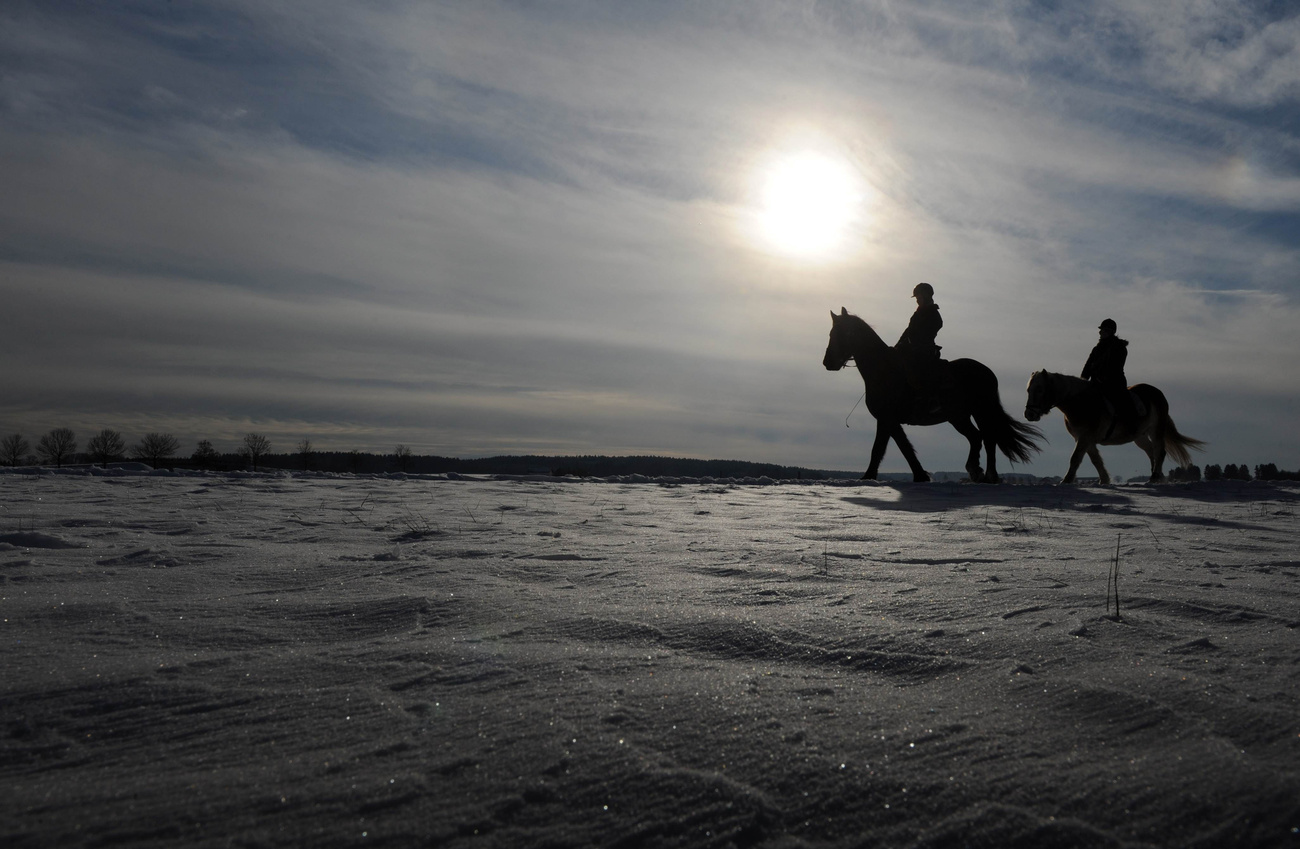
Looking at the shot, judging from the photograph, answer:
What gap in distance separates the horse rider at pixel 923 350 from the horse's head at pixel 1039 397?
56.9 inches

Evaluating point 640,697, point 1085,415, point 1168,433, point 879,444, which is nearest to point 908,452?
point 879,444

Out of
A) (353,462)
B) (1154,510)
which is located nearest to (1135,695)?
(1154,510)

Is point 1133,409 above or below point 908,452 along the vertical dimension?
above

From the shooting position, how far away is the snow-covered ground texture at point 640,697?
1069mm

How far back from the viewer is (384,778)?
1.16m

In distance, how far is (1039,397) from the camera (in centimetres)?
1068

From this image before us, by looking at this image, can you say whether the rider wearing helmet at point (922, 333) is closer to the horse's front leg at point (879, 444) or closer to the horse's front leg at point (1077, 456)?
the horse's front leg at point (879, 444)

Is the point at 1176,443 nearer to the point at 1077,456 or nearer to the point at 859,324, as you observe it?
the point at 1077,456

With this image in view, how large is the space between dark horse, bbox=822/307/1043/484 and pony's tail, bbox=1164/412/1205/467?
2.81 m

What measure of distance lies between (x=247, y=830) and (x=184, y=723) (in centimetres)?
47

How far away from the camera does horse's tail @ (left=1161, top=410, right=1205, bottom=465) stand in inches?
463

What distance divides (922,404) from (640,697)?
10085mm

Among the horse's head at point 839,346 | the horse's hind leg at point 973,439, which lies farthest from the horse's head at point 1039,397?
the horse's head at point 839,346

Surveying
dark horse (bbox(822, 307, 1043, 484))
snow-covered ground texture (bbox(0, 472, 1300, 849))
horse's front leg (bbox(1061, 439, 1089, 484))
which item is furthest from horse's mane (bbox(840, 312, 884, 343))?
snow-covered ground texture (bbox(0, 472, 1300, 849))
